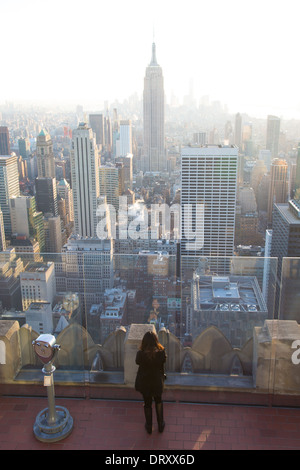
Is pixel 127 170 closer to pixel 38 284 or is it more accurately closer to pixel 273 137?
pixel 273 137

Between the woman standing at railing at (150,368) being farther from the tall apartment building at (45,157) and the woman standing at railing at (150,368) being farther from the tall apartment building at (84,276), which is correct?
the tall apartment building at (45,157)

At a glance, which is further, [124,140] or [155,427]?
[124,140]

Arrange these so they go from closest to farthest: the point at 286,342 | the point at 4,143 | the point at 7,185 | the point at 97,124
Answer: the point at 286,342 → the point at 7,185 → the point at 4,143 → the point at 97,124

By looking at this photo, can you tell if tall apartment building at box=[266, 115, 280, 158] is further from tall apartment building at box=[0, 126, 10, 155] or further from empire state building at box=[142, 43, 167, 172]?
tall apartment building at box=[0, 126, 10, 155]

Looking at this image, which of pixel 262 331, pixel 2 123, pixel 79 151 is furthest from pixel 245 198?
pixel 262 331

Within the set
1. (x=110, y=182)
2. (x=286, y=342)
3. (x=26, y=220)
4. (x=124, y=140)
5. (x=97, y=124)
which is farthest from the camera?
(x=124, y=140)

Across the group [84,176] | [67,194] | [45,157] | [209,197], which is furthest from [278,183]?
[45,157]

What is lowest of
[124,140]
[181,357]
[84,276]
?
[124,140]
